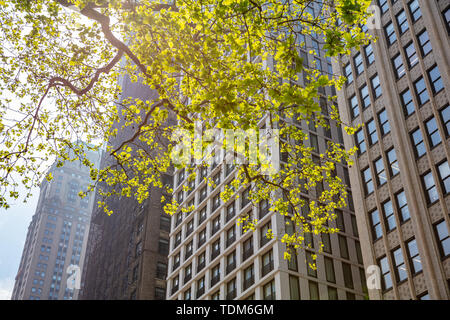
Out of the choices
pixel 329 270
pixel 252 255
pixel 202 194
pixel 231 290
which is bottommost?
pixel 231 290

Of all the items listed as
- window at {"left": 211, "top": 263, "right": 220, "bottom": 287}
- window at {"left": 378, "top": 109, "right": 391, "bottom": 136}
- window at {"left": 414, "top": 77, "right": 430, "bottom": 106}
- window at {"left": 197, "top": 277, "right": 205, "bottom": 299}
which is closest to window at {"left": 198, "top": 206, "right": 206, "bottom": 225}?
window at {"left": 197, "top": 277, "right": 205, "bottom": 299}

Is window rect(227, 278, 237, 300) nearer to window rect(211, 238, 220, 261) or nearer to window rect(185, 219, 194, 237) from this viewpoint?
window rect(211, 238, 220, 261)

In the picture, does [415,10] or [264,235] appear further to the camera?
[264,235]

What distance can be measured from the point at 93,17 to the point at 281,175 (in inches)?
281

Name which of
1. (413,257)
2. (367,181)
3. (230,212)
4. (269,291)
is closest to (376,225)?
(367,181)

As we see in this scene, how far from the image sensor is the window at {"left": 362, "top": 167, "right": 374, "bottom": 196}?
34.7 metres

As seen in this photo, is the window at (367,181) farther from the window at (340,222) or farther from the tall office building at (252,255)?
the window at (340,222)

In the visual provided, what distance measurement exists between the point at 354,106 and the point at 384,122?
4293mm

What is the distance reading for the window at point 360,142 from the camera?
3658 centimetres

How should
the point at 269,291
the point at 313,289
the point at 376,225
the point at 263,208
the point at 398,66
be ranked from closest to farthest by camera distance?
the point at 376,225, the point at 398,66, the point at 313,289, the point at 269,291, the point at 263,208

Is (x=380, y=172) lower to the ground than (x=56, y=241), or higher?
lower

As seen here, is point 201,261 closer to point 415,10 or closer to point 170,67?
point 415,10

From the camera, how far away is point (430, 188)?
29.6 m
